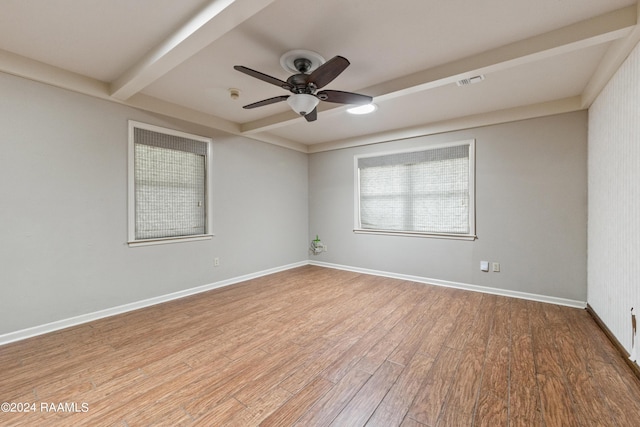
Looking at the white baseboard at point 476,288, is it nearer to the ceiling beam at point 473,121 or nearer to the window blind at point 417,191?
the window blind at point 417,191

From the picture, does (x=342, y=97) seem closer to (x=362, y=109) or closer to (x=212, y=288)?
(x=362, y=109)

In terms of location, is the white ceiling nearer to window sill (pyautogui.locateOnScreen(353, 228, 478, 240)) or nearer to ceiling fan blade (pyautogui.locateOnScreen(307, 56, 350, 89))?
ceiling fan blade (pyautogui.locateOnScreen(307, 56, 350, 89))

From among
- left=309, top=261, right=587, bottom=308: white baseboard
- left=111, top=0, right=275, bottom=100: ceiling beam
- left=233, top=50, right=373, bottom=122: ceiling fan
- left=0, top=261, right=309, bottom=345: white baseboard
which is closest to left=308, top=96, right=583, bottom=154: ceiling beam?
left=233, top=50, right=373, bottom=122: ceiling fan

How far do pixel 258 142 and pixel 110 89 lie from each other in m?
2.13

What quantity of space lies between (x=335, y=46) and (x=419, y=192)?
111 inches

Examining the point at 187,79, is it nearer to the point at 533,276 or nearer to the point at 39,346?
the point at 39,346

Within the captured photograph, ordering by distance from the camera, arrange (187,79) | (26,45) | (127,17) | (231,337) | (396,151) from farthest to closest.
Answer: (396,151)
(187,79)
(231,337)
(26,45)
(127,17)

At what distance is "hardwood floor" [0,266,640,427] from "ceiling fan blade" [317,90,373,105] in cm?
212

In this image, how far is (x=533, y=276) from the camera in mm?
3463

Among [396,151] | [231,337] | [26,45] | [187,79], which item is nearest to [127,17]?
[187,79]

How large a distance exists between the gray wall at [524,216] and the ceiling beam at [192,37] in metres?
3.34

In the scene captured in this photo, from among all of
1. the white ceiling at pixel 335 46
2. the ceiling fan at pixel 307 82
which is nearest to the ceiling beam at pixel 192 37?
the white ceiling at pixel 335 46

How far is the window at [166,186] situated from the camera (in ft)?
10.5

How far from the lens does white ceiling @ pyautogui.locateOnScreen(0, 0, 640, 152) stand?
1.76 m
